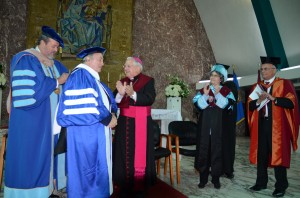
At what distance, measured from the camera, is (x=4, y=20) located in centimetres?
734

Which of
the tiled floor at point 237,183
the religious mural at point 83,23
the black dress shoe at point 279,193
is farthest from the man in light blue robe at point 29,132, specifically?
the religious mural at point 83,23

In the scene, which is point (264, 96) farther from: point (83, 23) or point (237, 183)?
point (83, 23)

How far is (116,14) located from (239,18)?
3908 mm

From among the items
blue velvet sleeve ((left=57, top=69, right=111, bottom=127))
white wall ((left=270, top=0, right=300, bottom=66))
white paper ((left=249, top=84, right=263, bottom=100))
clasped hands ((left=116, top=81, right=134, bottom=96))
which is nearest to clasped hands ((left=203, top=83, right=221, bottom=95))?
white paper ((left=249, top=84, right=263, bottom=100))

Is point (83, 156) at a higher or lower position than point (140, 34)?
lower

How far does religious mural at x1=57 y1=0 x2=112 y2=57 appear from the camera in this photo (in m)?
7.86

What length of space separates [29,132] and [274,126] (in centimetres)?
315

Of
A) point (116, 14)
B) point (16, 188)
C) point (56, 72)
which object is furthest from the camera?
point (116, 14)

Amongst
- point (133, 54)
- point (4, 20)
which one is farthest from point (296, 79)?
point (4, 20)

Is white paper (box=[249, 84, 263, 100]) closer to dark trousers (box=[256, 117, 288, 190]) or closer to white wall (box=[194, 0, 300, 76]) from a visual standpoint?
dark trousers (box=[256, 117, 288, 190])

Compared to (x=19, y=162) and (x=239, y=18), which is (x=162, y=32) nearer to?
(x=239, y=18)

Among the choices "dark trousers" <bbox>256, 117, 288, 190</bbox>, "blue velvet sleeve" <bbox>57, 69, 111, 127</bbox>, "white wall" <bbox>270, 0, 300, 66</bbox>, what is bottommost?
"dark trousers" <bbox>256, 117, 288, 190</bbox>

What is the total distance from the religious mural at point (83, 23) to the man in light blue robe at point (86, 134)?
5559 mm

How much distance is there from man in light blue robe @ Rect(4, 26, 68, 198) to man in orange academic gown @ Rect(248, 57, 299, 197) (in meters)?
2.79
